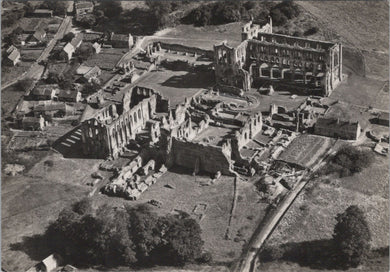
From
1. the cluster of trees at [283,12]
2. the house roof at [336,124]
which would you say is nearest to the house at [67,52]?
the cluster of trees at [283,12]

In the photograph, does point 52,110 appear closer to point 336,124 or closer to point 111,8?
point 336,124

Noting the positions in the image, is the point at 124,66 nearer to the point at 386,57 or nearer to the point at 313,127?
the point at 313,127

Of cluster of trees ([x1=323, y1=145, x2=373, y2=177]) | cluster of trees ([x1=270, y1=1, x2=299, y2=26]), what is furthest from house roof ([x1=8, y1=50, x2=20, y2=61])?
cluster of trees ([x1=323, y1=145, x2=373, y2=177])

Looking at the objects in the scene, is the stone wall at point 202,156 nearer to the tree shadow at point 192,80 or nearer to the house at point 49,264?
the house at point 49,264

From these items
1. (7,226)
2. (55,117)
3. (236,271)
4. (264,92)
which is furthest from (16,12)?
(236,271)

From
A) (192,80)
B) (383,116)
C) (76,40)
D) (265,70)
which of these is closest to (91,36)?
(76,40)

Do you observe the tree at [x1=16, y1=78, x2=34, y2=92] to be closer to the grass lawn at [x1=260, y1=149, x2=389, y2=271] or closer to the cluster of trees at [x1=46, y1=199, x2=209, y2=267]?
the cluster of trees at [x1=46, y1=199, x2=209, y2=267]
